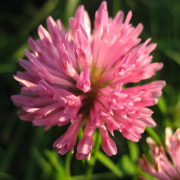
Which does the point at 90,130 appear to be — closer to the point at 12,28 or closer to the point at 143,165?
the point at 143,165

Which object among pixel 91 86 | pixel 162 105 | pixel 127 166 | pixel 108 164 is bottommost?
pixel 127 166

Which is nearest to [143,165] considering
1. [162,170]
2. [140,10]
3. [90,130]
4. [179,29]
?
[162,170]

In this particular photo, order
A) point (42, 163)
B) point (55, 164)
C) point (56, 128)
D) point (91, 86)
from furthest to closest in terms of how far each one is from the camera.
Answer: point (56, 128) → point (42, 163) → point (55, 164) → point (91, 86)

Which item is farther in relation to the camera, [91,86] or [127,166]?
[127,166]

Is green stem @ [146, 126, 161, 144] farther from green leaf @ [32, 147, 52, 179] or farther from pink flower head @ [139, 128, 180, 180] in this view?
green leaf @ [32, 147, 52, 179]

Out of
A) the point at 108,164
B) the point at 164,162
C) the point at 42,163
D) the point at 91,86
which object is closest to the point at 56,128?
the point at 42,163

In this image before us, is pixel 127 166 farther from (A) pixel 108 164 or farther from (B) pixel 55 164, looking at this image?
(B) pixel 55 164

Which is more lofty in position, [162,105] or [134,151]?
[162,105]
